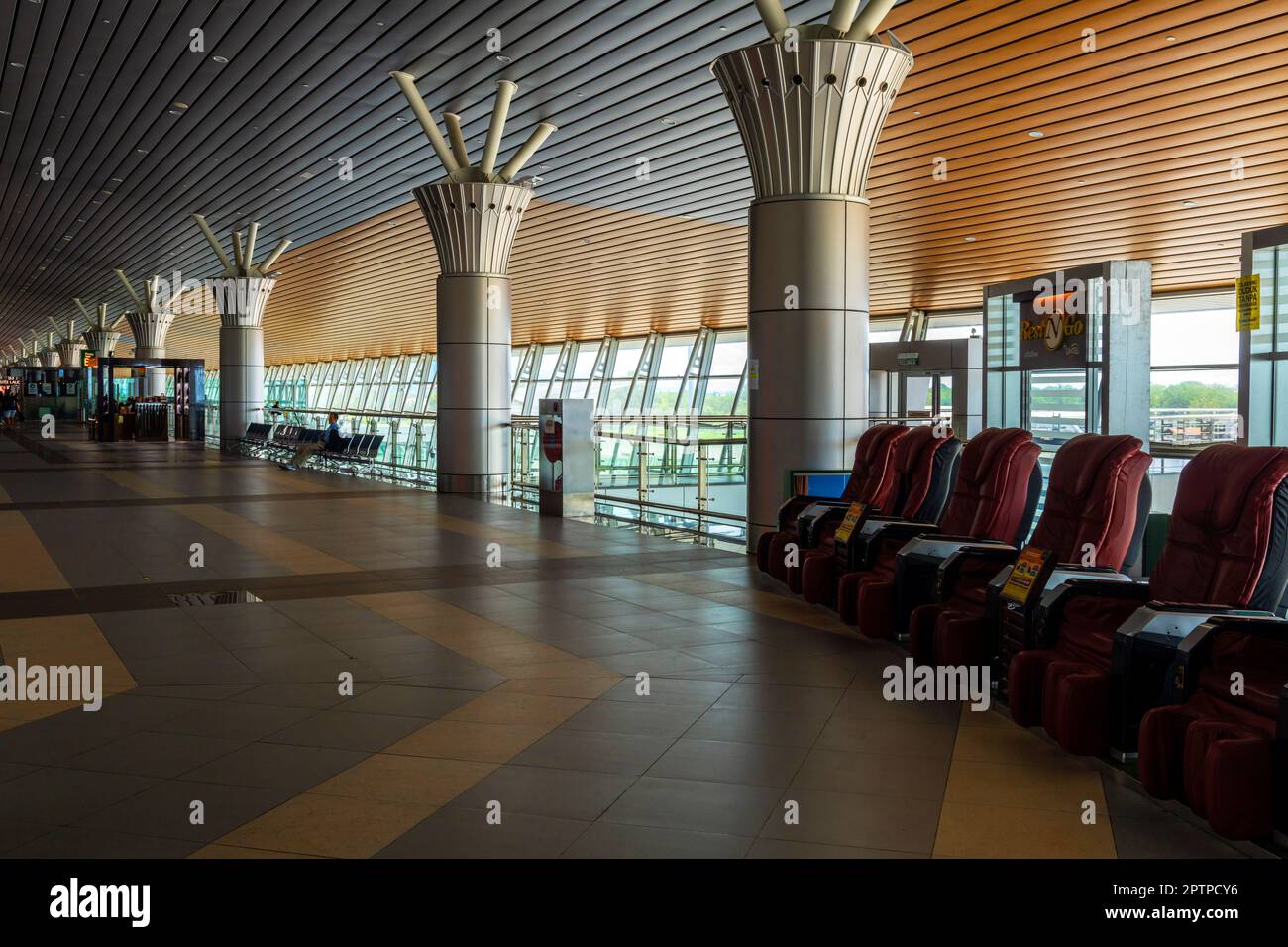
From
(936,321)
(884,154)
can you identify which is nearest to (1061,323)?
(884,154)

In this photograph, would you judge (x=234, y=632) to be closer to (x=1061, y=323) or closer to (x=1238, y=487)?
(x=1238, y=487)

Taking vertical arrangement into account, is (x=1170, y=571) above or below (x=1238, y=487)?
below

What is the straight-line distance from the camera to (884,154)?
13.3m

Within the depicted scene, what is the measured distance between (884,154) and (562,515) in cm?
571

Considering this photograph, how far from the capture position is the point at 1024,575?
184 inches

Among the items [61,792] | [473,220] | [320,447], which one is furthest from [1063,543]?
[320,447]

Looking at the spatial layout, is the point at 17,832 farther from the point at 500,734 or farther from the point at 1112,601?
the point at 1112,601

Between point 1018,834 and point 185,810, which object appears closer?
point 1018,834

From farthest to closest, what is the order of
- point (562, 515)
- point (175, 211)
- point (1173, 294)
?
point (175, 211) < point (1173, 294) < point (562, 515)

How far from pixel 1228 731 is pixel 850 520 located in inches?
141

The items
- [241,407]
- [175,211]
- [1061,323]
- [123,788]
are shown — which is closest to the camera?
[123,788]

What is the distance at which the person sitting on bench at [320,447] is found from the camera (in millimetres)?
20812

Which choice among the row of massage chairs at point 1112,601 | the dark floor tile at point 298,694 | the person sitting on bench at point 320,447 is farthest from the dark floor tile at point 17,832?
the person sitting on bench at point 320,447

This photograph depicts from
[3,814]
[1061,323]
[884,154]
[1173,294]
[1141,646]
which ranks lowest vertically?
[3,814]
